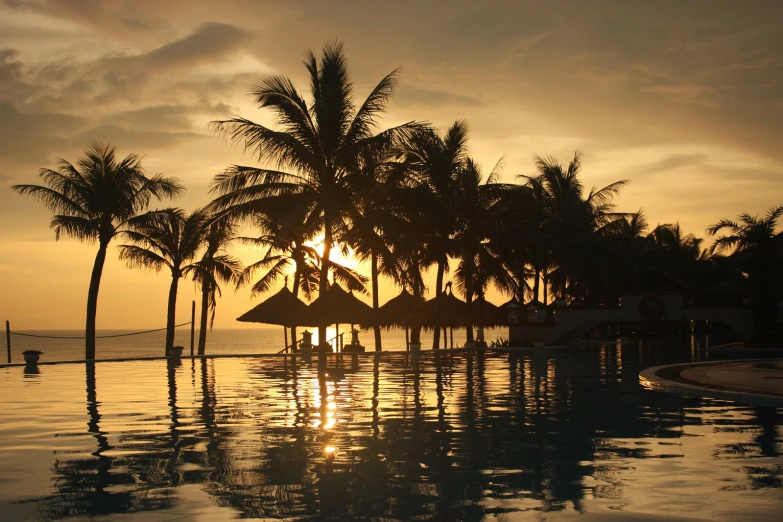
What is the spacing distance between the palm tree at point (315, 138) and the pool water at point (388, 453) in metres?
10.8

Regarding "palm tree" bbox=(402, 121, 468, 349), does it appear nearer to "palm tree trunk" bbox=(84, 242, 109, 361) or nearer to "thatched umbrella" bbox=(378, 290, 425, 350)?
"thatched umbrella" bbox=(378, 290, 425, 350)

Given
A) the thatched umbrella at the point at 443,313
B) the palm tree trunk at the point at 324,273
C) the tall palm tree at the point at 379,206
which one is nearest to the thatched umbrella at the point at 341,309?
the thatched umbrella at the point at 443,313

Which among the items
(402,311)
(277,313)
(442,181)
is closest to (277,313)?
(277,313)

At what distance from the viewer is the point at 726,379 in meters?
16.8

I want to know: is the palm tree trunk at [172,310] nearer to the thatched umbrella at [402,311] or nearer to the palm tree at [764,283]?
the thatched umbrella at [402,311]

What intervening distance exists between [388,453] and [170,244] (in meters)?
28.0

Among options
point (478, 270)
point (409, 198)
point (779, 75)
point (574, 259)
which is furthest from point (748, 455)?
point (574, 259)

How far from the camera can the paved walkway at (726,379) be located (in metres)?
14.0

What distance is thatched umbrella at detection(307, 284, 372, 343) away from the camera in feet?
123

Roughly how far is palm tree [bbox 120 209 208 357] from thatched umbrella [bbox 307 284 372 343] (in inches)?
230

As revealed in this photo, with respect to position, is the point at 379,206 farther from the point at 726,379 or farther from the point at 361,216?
the point at 726,379

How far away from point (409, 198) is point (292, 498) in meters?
22.6

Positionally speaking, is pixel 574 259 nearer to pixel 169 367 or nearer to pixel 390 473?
pixel 169 367

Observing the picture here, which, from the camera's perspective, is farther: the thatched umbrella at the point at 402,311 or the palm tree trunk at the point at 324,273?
the thatched umbrella at the point at 402,311
